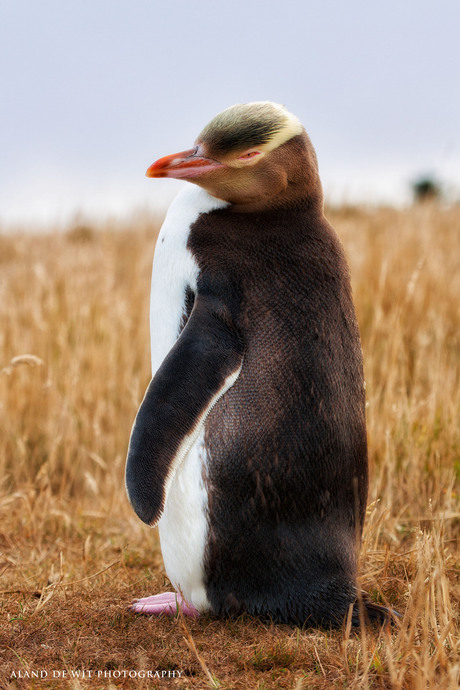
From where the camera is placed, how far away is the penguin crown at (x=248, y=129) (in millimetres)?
2305

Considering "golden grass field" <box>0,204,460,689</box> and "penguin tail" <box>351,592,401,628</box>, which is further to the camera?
"penguin tail" <box>351,592,401,628</box>

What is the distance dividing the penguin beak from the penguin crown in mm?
45

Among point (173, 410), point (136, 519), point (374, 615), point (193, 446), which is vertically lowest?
point (136, 519)

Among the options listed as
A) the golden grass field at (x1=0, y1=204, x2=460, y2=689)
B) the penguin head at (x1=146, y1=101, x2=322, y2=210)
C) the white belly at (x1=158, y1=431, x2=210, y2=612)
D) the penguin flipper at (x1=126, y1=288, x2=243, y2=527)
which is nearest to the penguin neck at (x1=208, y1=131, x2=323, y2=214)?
the penguin head at (x1=146, y1=101, x2=322, y2=210)

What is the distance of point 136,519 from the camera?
13.3ft

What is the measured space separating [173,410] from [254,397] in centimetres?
26

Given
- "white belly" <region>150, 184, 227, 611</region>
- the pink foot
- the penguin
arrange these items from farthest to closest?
1. the pink foot
2. "white belly" <region>150, 184, 227, 611</region>
3. the penguin

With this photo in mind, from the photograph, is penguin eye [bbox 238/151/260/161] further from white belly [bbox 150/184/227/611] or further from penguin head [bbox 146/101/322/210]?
white belly [bbox 150/184/227/611]

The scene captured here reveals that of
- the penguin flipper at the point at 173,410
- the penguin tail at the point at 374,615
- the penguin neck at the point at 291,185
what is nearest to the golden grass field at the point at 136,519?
the penguin tail at the point at 374,615

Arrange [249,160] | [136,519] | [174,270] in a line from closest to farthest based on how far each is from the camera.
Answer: [249,160] → [174,270] → [136,519]

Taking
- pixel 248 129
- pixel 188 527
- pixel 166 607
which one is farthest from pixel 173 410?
pixel 248 129

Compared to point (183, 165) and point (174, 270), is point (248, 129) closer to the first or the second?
point (183, 165)

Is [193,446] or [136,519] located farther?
[136,519]

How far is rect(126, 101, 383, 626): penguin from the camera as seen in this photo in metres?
2.23
